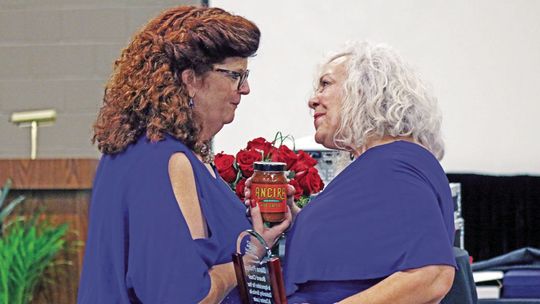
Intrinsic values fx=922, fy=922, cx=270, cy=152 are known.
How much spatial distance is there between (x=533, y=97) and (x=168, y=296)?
3093 mm

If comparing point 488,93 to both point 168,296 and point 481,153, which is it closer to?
point 481,153

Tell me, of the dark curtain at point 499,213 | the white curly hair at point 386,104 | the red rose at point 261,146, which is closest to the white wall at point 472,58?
the dark curtain at point 499,213

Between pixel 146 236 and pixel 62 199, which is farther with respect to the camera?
pixel 62 199

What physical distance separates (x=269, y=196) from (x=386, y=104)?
266 mm

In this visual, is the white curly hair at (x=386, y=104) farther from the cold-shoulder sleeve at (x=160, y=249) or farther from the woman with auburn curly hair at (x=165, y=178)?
the cold-shoulder sleeve at (x=160, y=249)

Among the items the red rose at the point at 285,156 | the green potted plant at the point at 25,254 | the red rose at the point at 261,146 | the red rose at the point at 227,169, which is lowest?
the green potted plant at the point at 25,254

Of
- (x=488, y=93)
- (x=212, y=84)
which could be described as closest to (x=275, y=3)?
(x=488, y=93)

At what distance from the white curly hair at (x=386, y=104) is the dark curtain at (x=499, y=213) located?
2.51 metres

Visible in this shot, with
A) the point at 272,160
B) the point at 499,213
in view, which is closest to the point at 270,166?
the point at 272,160

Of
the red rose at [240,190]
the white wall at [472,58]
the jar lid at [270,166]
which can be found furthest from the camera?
the white wall at [472,58]

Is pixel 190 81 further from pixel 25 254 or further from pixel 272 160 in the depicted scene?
pixel 25 254

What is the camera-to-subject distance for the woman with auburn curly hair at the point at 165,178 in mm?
1520

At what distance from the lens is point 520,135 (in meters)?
4.26

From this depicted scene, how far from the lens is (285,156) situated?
6.38ft
